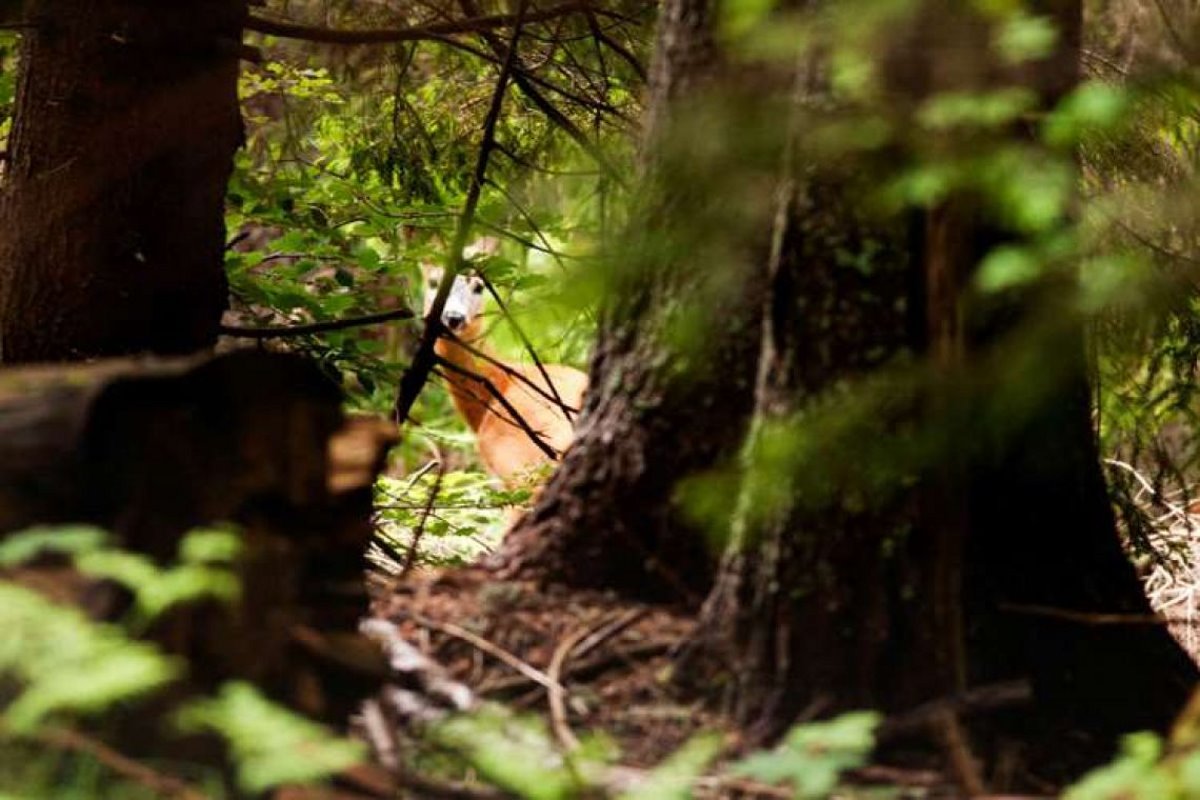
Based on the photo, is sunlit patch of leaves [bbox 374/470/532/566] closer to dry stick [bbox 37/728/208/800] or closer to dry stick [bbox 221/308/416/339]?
dry stick [bbox 221/308/416/339]

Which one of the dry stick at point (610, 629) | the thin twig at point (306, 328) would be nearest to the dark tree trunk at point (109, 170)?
the thin twig at point (306, 328)

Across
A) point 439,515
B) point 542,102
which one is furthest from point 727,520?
point 439,515

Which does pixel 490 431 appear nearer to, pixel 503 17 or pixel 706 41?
pixel 503 17

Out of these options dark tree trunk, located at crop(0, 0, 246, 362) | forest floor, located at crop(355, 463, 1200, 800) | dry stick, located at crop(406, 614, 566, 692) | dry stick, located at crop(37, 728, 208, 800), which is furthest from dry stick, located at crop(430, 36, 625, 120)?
dry stick, located at crop(37, 728, 208, 800)

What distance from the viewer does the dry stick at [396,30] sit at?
4.84 m

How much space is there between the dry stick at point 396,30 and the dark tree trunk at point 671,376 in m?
1.54

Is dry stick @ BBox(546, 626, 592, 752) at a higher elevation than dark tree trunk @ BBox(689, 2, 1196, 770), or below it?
below

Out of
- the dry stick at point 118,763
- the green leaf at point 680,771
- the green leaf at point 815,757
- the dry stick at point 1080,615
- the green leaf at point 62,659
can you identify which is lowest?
the dry stick at point 118,763

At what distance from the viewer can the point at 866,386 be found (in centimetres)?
285

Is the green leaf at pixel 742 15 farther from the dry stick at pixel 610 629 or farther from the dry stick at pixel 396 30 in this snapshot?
the dry stick at pixel 396 30

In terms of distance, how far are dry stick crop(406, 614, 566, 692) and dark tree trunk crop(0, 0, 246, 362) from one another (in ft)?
6.34

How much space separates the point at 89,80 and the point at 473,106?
1766mm

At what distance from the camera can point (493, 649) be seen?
304 cm

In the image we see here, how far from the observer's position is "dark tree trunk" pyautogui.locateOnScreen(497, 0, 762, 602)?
3.17 m
